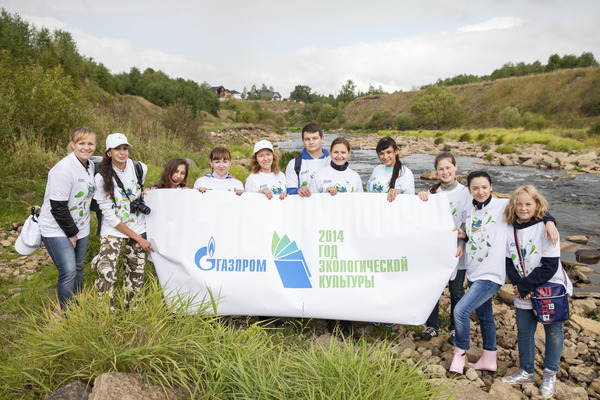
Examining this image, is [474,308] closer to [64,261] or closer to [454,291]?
[454,291]

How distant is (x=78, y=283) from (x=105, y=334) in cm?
146

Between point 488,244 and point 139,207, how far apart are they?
11.4 ft

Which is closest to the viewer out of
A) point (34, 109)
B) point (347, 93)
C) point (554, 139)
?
point (34, 109)

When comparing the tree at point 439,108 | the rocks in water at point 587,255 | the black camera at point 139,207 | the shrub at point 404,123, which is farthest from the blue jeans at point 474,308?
the shrub at point 404,123

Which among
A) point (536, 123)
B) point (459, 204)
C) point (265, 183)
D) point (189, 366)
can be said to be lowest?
point (189, 366)

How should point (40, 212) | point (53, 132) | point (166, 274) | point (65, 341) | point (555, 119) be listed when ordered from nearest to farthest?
point (65, 341) → point (40, 212) → point (166, 274) → point (53, 132) → point (555, 119)

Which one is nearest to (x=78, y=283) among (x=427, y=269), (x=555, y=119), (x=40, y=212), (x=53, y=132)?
(x=40, y=212)

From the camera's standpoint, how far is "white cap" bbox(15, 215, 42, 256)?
3.62 metres

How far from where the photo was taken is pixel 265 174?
4.54m

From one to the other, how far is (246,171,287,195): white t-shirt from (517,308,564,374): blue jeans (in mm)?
2716

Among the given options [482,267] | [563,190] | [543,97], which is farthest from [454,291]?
[543,97]

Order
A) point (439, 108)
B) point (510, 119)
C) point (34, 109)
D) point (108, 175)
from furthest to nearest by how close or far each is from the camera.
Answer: point (439, 108)
point (510, 119)
point (34, 109)
point (108, 175)

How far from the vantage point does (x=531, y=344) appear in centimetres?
343

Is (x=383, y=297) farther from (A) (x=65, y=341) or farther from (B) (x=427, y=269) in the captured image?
(A) (x=65, y=341)
